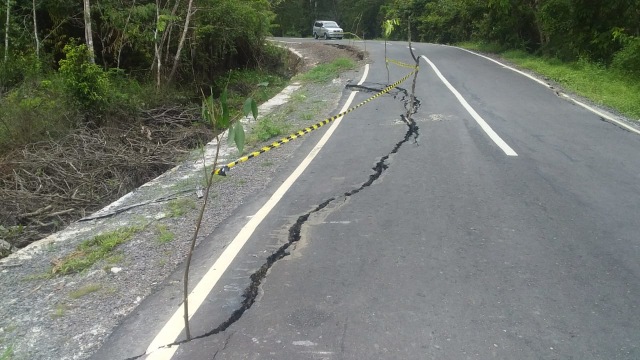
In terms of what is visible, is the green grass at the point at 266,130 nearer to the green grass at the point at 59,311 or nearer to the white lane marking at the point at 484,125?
the white lane marking at the point at 484,125

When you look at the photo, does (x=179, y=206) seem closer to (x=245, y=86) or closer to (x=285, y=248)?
(x=285, y=248)

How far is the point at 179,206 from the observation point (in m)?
5.99

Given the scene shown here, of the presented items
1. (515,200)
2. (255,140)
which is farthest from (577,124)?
(255,140)

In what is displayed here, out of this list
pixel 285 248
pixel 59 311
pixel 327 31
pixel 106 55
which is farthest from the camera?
pixel 327 31

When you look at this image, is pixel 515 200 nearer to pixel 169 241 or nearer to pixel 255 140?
pixel 169 241

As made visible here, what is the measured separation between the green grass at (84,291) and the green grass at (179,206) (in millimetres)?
1579

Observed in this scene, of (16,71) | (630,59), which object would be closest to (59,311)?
(16,71)

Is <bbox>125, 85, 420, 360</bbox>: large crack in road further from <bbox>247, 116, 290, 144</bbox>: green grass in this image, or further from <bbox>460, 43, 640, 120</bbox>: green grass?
<bbox>460, 43, 640, 120</bbox>: green grass

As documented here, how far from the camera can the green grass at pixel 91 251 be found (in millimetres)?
4539

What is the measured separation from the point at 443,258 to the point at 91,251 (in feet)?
10.4

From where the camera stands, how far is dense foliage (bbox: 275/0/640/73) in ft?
56.6

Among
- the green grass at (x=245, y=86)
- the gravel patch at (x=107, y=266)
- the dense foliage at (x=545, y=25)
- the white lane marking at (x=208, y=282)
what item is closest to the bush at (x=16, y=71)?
the green grass at (x=245, y=86)

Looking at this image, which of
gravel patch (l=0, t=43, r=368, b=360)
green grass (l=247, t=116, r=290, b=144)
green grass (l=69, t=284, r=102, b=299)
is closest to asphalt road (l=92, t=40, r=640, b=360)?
gravel patch (l=0, t=43, r=368, b=360)

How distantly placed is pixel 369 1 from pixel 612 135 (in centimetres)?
5132
